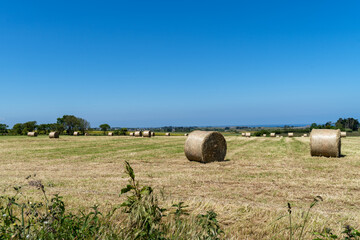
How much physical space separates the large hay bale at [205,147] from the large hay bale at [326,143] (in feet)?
21.1

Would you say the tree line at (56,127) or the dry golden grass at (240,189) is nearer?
the dry golden grass at (240,189)

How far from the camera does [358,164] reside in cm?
1477

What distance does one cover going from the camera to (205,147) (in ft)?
54.6

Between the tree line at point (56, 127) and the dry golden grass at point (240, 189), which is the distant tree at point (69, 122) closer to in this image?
the tree line at point (56, 127)

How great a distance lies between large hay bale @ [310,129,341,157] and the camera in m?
18.1

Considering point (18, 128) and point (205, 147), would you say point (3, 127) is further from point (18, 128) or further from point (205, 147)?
point (205, 147)

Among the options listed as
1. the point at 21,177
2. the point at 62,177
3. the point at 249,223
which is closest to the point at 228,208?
the point at 249,223

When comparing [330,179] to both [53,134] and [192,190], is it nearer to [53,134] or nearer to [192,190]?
[192,190]

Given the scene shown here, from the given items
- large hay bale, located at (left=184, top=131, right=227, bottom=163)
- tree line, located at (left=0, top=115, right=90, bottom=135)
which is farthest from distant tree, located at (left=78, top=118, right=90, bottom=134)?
large hay bale, located at (left=184, top=131, right=227, bottom=163)

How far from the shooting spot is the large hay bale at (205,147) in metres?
16.5

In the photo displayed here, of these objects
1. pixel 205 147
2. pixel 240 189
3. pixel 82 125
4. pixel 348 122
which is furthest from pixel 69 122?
pixel 348 122

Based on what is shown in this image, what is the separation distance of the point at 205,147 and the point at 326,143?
27.8 feet

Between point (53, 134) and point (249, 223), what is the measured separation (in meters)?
46.3

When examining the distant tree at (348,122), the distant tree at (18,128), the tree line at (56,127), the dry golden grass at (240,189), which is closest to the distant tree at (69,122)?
the tree line at (56,127)
